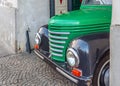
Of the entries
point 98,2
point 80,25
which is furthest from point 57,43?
point 98,2

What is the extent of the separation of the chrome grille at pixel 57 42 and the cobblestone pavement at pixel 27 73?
2.29ft

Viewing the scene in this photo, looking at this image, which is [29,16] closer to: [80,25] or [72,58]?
[80,25]

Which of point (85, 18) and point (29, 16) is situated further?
point (29, 16)

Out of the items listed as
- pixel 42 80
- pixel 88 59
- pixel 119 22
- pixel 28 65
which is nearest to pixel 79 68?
pixel 88 59

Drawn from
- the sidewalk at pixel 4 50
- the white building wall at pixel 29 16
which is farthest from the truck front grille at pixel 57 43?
the sidewalk at pixel 4 50

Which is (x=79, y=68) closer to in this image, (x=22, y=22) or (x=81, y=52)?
(x=81, y=52)

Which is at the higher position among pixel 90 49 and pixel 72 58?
pixel 90 49

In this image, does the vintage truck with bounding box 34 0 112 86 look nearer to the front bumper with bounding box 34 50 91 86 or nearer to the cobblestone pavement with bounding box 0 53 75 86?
the front bumper with bounding box 34 50 91 86

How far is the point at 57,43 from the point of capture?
16.1ft

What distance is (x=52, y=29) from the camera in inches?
200

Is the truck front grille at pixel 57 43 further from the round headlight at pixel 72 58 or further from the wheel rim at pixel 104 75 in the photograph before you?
the wheel rim at pixel 104 75

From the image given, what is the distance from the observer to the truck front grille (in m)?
4.80

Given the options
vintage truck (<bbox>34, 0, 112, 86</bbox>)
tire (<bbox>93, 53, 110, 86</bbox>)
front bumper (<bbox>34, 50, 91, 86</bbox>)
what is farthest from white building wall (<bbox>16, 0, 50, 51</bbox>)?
tire (<bbox>93, 53, 110, 86</bbox>)

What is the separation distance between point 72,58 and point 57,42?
67cm
